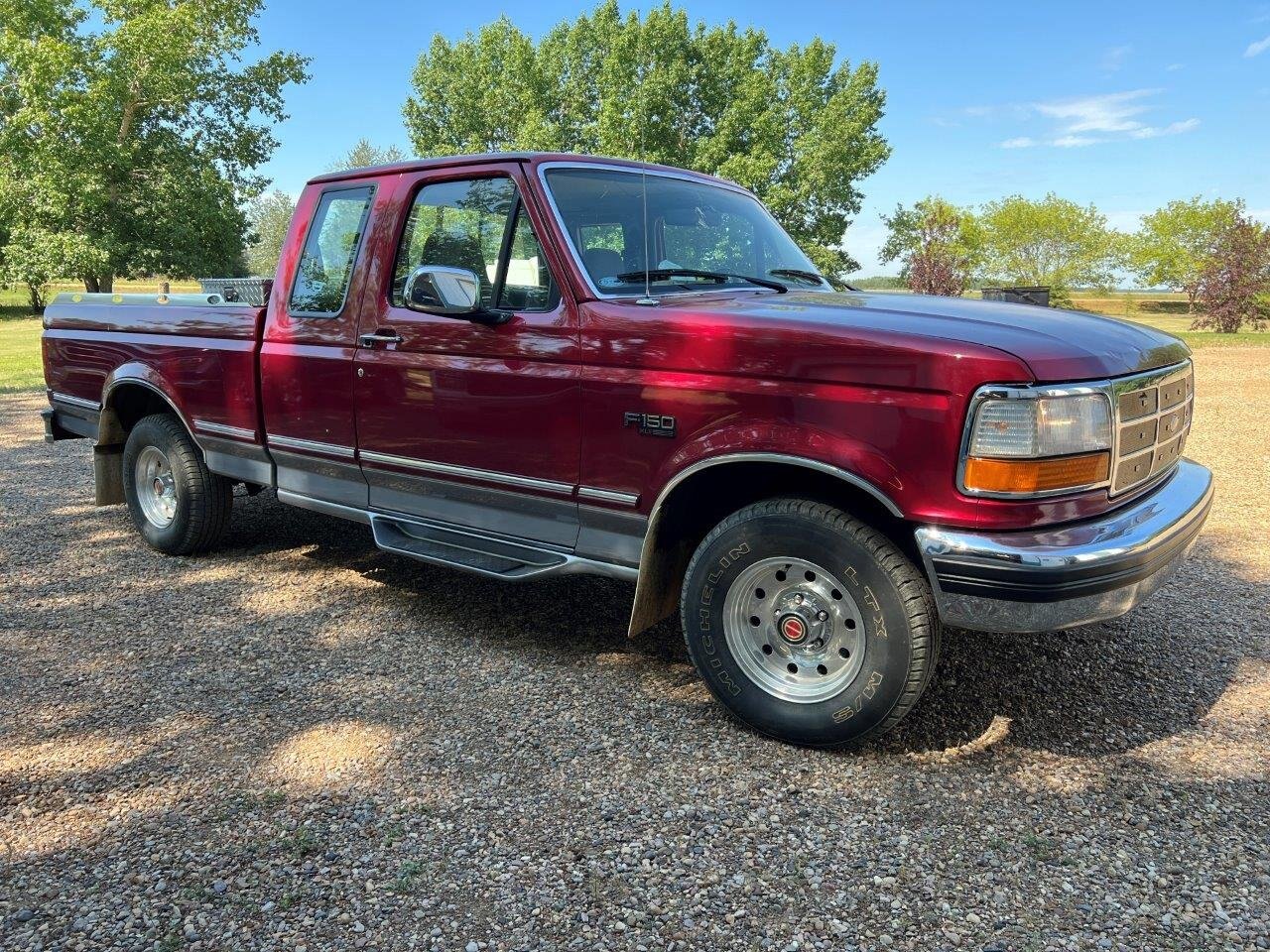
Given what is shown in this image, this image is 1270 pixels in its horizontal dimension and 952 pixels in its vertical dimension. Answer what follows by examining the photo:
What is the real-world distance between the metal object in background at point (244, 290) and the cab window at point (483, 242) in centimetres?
112

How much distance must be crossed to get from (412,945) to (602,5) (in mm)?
44452

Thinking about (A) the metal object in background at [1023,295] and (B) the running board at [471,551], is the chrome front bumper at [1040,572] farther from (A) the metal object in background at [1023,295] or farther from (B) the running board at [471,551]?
(A) the metal object in background at [1023,295]

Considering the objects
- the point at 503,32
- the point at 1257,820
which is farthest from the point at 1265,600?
the point at 503,32

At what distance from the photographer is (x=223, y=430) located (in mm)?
5000

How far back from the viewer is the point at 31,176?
3050 cm

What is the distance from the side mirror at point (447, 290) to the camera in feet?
11.8

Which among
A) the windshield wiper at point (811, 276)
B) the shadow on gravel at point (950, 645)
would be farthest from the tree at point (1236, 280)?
the windshield wiper at point (811, 276)

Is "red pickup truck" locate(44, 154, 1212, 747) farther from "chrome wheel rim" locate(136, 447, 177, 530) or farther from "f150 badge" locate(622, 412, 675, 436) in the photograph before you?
"chrome wheel rim" locate(136, 447, 177, 530)

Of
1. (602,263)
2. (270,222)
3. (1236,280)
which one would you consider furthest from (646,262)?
(270,222)

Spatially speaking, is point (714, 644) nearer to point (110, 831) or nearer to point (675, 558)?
point (675, 558)

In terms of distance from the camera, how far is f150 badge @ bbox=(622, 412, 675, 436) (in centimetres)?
330

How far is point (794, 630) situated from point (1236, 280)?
31862 mm

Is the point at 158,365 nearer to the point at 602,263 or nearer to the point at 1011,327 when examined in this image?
the point at 602,263

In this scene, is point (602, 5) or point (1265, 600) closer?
point (1265, 600)
